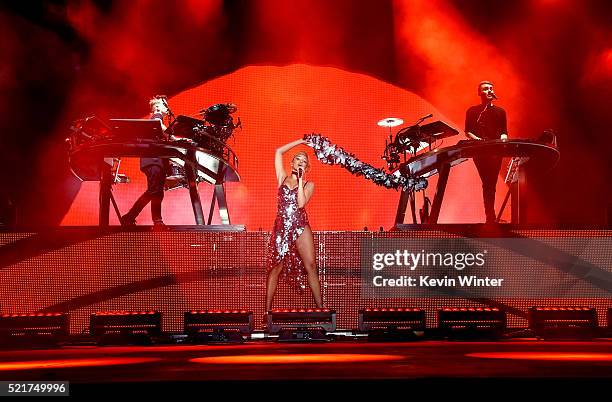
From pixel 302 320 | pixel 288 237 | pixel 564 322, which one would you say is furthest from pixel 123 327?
pixel 564 322

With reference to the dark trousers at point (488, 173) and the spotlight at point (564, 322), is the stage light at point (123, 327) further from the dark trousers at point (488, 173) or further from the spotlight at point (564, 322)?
the dark trousers at point (488, 173)

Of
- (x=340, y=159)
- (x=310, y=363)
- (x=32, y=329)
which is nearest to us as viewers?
(x=310, y=363)

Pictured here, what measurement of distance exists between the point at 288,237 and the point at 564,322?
212 cm

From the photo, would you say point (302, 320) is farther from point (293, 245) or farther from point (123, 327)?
point (123, 327)

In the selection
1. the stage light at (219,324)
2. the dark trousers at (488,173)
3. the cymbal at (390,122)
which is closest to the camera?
the stage light at (219,324)

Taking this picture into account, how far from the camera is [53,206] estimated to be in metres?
7.30

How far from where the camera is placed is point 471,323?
4.58 metres

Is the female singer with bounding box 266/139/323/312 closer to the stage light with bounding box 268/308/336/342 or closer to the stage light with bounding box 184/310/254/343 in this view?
the stage light with bounding box 268/308/336/342

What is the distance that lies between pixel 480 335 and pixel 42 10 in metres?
5.93

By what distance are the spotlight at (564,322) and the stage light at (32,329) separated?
338 centimetres

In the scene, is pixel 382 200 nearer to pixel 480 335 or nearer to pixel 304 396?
pixel 480 335

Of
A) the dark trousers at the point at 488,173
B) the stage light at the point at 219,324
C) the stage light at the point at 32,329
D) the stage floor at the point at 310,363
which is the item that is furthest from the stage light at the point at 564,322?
the stage light at the point at 32,329

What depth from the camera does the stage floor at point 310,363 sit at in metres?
2.29

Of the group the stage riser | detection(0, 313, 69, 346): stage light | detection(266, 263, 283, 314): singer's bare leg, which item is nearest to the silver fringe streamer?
the stage riser
